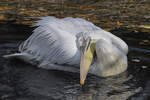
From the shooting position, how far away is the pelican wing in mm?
4598

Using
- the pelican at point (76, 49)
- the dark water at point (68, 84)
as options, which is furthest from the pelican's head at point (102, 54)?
the dark water at point (68, 84)

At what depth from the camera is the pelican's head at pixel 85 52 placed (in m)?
4.10

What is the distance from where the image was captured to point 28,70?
479 cm

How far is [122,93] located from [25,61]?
Answer: 1.89 metres

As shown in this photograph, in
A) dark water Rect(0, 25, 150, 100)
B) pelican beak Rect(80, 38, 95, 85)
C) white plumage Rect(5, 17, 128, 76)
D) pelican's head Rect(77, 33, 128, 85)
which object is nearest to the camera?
dark water Rect(0, 25, 150, 100)

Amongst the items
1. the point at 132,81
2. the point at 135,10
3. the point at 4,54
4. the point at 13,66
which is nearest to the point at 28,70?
A: the point at 13,66

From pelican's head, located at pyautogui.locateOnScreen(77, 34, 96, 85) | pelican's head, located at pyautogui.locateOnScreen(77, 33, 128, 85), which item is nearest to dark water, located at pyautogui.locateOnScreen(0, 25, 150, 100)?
pelican's head, located at pyautogui.locateOnScreen(77, 33, 128, 85)

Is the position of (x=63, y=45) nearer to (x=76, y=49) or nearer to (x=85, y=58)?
(x=76, y=49)

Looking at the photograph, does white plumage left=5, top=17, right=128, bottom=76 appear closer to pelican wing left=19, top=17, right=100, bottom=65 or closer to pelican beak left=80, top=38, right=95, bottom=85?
pelican wing left=19, top=17, right=100, bottom=65

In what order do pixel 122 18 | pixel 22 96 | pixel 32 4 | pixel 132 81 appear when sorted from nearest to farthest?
pixel 22 96 → pixel 132 81 → pixel 122 18 → pixel 32 4

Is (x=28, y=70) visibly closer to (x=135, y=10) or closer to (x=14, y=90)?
(x=14, y=90)

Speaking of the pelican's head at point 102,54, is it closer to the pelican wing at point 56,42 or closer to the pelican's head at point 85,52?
the pelican's head at point 85,52

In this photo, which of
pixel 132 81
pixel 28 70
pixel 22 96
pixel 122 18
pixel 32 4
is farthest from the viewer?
pixel 32 4

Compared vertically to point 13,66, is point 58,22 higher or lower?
higher
